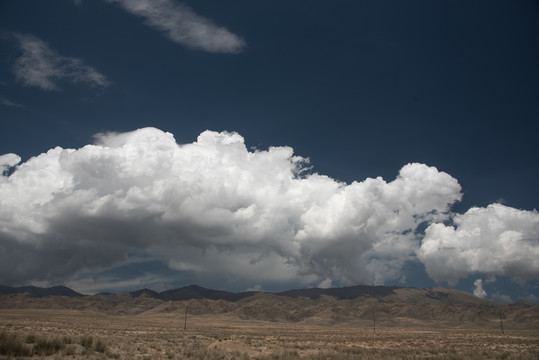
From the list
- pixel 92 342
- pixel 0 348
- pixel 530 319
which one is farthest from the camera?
pixel 530 319

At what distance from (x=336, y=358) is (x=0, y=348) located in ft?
72.0

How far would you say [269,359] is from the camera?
27.3 metres

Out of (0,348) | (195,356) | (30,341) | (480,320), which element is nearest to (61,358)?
(0,348)

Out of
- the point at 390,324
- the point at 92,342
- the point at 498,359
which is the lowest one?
the point at 390,324

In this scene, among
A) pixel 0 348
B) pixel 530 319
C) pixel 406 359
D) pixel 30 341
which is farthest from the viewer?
pixel 530 319

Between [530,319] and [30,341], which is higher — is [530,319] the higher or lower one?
the lower one

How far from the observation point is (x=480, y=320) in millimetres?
193250

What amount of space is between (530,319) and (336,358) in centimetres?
20716

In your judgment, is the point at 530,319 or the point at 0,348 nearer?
the point at 0,348

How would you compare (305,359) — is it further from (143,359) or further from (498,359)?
(498,359)

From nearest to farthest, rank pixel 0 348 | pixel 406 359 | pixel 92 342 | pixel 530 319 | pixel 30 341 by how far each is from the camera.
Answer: pixel 0 348 < pixel 30 341 < pixel 92 342 < pixel 406 359 < pixel 530 319

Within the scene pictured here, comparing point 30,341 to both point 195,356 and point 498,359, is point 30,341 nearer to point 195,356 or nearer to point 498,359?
point 195,356

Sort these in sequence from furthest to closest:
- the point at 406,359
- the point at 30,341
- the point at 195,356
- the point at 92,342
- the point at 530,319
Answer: the point at 530,319 → the point at 406,359 → the point at 195,356 → the point at 92,342 → the point at 30,341

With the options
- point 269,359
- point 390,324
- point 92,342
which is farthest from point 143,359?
point 390,324
